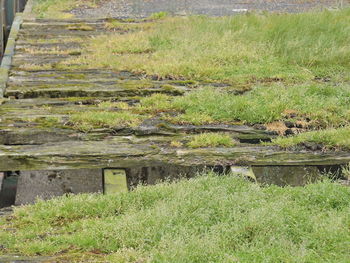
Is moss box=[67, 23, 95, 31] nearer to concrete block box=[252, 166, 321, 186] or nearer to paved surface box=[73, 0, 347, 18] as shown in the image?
paved surface box=[73, 0, 347, 18]

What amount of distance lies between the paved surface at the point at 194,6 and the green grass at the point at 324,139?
30.7 ft

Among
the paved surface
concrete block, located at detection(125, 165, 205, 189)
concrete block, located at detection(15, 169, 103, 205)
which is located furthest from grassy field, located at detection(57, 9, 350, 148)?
the paved surface

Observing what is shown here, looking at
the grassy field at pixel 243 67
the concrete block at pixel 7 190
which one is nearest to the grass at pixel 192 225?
the grassy field at pixel 243 67

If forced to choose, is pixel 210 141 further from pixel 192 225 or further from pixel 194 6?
pixel 194 6

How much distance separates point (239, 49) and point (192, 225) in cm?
615

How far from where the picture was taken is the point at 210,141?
7422mm

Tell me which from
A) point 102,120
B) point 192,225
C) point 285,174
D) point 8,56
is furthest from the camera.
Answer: point 8,56

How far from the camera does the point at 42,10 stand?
1683cm

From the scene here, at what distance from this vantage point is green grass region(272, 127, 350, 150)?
7348 millimetres

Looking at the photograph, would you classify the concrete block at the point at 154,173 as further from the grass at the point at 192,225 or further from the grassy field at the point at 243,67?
the grass at the point at 192,225

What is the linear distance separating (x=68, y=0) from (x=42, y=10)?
6.11 ft

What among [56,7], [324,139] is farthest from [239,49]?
[56,7]

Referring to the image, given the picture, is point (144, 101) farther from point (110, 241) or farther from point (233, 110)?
point (110, 241)

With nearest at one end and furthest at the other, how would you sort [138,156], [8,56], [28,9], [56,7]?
A: [138,156] → [8,56] → [28,9] → [56,7]
